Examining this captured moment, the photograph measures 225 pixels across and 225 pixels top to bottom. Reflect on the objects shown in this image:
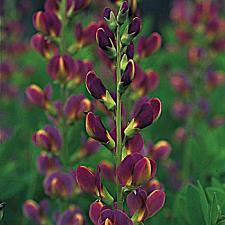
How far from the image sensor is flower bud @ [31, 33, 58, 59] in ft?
4.46

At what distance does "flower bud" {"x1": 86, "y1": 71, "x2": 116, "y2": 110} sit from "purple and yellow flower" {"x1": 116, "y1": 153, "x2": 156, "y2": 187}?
0.09m

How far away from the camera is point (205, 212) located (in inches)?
42.1

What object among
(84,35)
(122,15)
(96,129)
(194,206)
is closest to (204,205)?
(194,206)

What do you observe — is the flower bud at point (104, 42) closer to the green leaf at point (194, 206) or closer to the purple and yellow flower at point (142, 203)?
the purple and yellow flower at point (142, 203)

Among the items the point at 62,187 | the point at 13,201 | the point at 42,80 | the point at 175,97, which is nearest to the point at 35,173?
the point at 13,201

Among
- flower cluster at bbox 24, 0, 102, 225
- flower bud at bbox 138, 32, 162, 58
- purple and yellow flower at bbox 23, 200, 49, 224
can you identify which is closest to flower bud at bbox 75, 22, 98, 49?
flower cluster at bbox 24, 0, 102, 225

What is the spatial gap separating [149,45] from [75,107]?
0.72ft

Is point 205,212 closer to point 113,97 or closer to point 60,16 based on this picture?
point 113,97

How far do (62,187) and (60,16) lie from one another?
0.37m

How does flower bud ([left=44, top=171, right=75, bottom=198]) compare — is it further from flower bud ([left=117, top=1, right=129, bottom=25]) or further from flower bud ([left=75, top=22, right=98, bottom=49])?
flower bud ([left=117, top=1, right=129, bottom=25])

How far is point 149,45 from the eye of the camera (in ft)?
4.49

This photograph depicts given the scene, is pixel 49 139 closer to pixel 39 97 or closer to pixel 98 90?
pixel 39 97

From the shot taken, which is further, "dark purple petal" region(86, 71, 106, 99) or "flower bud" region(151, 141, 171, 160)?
"flower bud" region(151, 141, 171, 160)

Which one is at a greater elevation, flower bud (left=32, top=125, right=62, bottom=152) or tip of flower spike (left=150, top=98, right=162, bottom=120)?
tip of flower spike (left=150, top=98, right=162, bottom=120)
